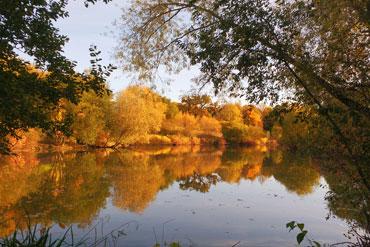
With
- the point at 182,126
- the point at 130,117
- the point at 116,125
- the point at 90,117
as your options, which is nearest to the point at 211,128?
the point at 182,126

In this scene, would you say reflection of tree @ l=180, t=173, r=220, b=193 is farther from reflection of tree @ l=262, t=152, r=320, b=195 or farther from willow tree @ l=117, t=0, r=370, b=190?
willow tree @ l=117, t=0, r=370, b=190

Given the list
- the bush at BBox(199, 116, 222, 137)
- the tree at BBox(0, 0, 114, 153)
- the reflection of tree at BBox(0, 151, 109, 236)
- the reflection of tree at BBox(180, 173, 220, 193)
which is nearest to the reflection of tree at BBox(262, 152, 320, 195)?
the reflection of tree at BBox(180, 173, 220, 193)

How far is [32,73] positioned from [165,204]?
10.2 m

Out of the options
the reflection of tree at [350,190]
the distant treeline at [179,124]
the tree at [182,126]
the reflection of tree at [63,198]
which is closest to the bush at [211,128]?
the distant treeline at [179,124]

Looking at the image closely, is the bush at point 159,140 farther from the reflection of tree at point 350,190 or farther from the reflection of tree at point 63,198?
the reflection of tree at point 350,190

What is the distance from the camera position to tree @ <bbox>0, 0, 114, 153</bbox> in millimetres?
5832

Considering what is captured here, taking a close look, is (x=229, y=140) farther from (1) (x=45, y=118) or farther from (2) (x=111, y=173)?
(1) (x=45, y=118)

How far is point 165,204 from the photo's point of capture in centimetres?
1575

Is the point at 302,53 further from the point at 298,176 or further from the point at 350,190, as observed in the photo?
the point at 298,176

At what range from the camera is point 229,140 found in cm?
6931

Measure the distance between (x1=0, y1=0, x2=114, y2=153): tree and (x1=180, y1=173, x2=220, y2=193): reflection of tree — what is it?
43.9ft

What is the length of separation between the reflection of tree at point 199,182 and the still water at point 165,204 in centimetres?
5

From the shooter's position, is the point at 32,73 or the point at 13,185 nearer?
the point at 32,73

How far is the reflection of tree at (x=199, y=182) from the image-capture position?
20084 mm
